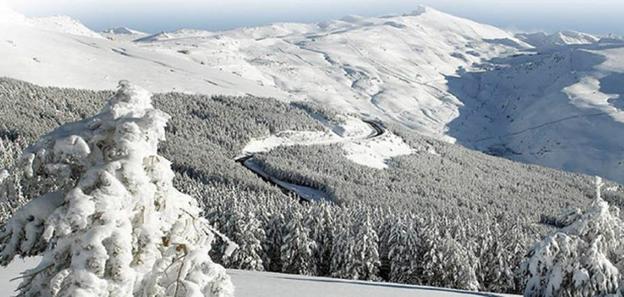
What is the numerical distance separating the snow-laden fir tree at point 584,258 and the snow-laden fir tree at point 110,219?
87.8 feet

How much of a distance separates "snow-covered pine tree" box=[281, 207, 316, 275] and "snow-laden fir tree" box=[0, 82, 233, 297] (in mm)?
55813

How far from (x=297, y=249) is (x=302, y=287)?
1301 inches

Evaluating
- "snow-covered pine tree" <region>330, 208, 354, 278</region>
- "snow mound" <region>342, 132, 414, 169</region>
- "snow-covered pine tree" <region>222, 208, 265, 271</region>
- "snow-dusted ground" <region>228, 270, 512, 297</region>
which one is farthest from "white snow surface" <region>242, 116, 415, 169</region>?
"snow-dusted ground" <region>228, 270, 512, 297</region>

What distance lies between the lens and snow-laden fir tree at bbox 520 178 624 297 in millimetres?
33156

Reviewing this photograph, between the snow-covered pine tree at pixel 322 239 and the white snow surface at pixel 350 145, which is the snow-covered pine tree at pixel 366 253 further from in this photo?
the white snow surface at pixel 350 145

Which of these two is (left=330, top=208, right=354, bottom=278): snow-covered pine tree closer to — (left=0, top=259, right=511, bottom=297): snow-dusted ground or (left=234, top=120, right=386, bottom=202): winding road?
(left=0, top=259, right=511, bottom=297): snow-dusted ground

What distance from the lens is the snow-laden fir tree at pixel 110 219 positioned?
411 inches

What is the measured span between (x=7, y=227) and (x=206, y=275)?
3.56 m

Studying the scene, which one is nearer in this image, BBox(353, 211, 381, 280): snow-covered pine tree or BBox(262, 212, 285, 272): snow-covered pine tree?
BBox(353, 211, 381, 280): snow-covered pine tree

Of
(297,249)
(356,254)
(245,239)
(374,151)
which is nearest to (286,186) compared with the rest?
(374,151)

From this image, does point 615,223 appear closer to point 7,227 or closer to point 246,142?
point 7,227

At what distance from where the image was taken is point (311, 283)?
37156 mm

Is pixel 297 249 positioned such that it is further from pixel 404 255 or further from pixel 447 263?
pixel 447 263

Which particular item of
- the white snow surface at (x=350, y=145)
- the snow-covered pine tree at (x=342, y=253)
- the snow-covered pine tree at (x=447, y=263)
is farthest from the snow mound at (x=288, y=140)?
the snow-covered pine tree at (x=447, y=263)
